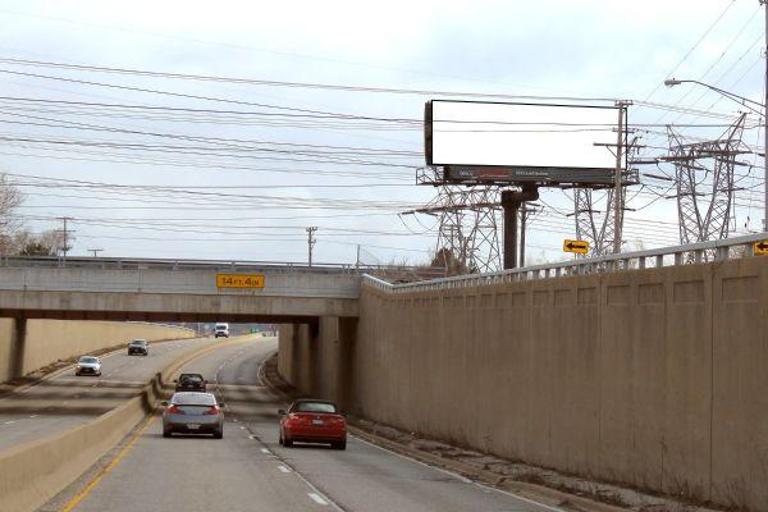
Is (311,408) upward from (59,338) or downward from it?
downward

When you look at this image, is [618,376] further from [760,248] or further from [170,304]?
[170,304]

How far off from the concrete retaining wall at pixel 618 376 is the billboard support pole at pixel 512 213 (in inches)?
711

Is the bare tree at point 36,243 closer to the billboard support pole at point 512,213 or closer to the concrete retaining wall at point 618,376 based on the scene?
the billboard support pole at point 512,213

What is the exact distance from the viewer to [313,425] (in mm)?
34750

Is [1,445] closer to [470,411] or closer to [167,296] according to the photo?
[470,411]

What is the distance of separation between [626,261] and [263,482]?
864cm

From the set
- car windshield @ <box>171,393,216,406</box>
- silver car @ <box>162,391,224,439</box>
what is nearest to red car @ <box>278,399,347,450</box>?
A: silver car @ <box>162,391,224,439</box>

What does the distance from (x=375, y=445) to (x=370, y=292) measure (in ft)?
59.2

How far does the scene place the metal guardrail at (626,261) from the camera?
1889 centimetres

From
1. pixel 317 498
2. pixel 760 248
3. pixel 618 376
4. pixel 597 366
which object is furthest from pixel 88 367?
pixel 760 248

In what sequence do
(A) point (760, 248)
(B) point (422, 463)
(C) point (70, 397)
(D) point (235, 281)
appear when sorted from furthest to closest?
(C) point (70, 397)
(D) point (235, 281)
(B) point (422, 463)
(A) point (760, 248)

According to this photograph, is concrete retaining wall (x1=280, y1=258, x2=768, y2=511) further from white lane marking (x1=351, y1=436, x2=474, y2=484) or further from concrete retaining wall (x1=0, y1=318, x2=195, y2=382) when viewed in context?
concrete retaining wall (x1=0, y1=318, x2=195, y2=382)

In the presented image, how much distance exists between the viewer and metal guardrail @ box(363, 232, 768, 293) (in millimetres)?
18891

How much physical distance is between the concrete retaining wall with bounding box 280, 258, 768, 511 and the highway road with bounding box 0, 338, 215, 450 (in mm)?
13591
